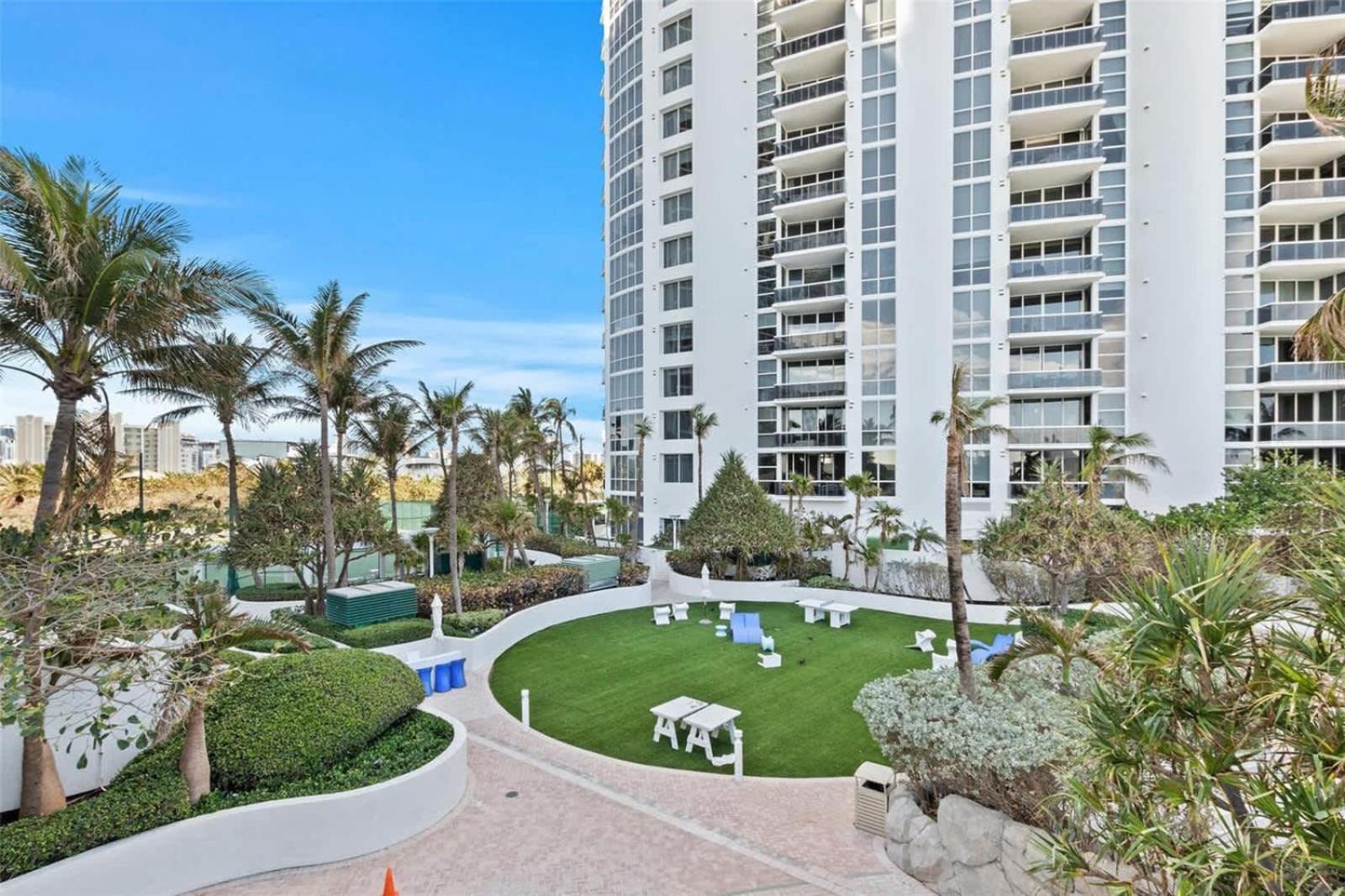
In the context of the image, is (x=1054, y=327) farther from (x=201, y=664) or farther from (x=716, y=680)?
(x=201, y=664)

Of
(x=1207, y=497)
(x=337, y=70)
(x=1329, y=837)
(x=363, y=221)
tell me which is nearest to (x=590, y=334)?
(x=363, y=221)

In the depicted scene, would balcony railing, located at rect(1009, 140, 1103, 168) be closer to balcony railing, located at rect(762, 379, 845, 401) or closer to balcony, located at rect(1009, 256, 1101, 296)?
balcony, located at rect(1009, 256, 1101, 296)

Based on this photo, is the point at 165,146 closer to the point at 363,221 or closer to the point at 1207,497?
the point at 363,221

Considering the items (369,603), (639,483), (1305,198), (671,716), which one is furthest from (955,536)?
(1305,198)

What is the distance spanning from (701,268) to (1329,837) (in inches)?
1289

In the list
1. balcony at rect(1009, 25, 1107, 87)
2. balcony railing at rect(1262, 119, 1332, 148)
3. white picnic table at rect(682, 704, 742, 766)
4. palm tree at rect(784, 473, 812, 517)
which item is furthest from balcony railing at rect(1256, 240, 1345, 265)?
white picnic table at rect(682, 704, 742, 766)

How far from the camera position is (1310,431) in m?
25.1

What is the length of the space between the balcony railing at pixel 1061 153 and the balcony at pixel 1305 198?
6718 millimetres

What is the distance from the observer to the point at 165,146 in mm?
13172

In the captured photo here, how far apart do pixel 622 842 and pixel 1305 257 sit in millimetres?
34598

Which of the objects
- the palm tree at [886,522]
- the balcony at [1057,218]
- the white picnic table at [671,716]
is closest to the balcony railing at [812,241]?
the balcony at [1057,218]

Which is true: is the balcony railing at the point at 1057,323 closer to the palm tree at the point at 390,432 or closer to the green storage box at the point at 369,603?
the palm tree at the point at 390,432

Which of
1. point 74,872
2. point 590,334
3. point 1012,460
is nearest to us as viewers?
point 74,872

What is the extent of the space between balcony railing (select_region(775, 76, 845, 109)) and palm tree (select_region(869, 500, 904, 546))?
21.1 meters
